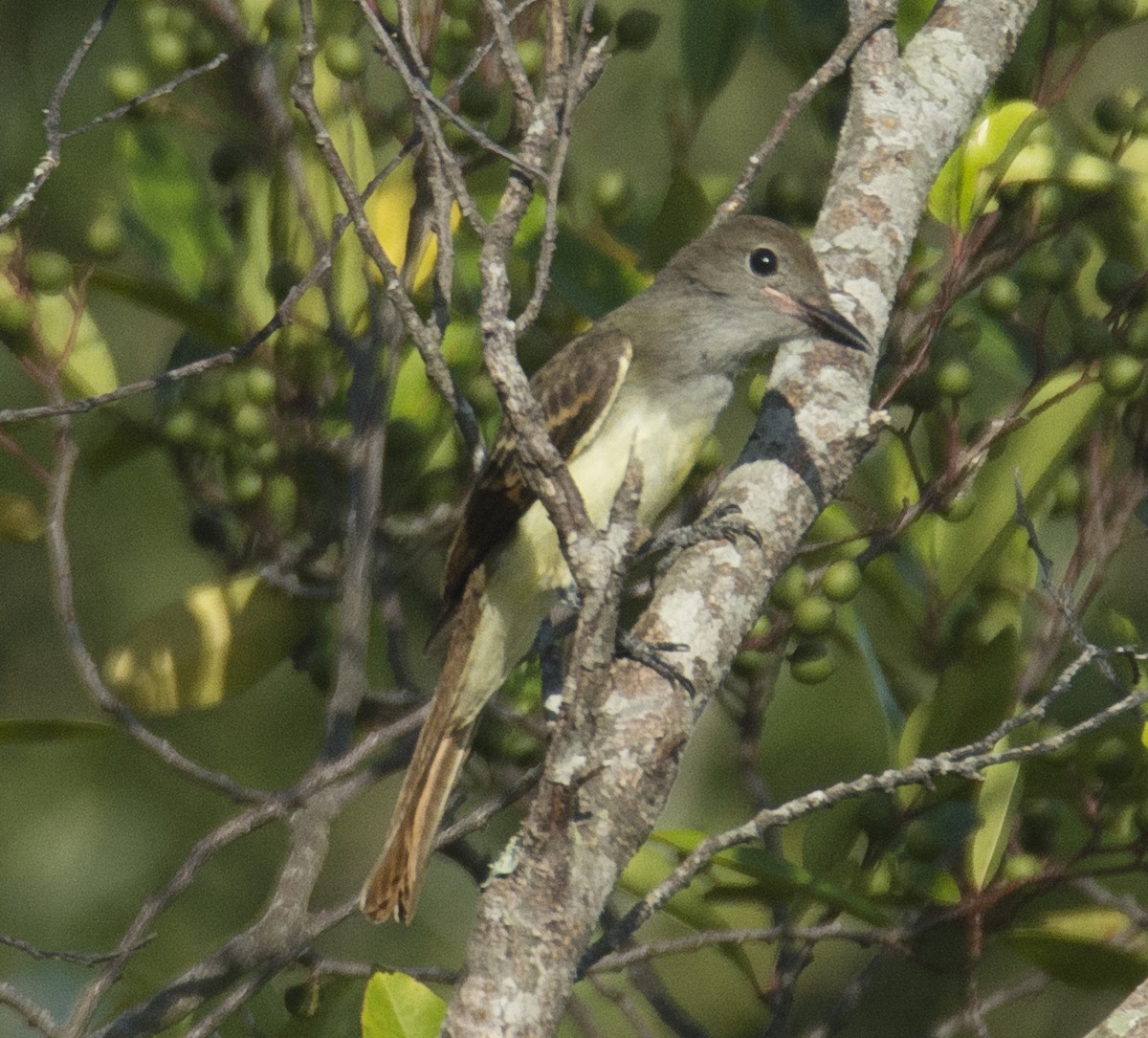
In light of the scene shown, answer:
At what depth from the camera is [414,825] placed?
3.67 m

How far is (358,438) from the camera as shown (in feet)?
11.4

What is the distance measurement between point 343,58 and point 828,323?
115cm

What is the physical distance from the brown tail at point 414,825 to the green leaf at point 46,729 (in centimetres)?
68

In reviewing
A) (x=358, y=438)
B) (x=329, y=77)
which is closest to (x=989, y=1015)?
(x=358, y=438)

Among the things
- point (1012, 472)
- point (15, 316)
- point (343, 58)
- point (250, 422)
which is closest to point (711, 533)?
point (1012, 472)

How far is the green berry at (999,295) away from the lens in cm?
375

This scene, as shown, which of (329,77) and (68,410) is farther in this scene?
(329,77)

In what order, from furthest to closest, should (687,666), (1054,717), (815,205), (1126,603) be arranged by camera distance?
(1126,603)
(815,205)
(1054,717)
(687,666)

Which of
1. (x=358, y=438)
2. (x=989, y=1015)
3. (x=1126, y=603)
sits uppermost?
(x=358, y=438)

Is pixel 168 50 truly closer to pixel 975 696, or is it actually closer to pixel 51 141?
→ pixel 51 141

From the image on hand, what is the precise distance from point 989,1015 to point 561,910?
2871 millimetres

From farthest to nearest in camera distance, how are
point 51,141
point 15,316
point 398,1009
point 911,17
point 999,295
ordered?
point 911,17
point 999,295
point 15,316
point 51,141
point 398,1009

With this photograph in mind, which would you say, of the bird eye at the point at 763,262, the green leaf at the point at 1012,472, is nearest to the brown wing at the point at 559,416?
the bird eye at the point at 763,262

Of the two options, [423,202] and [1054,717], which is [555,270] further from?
[1054,717]
